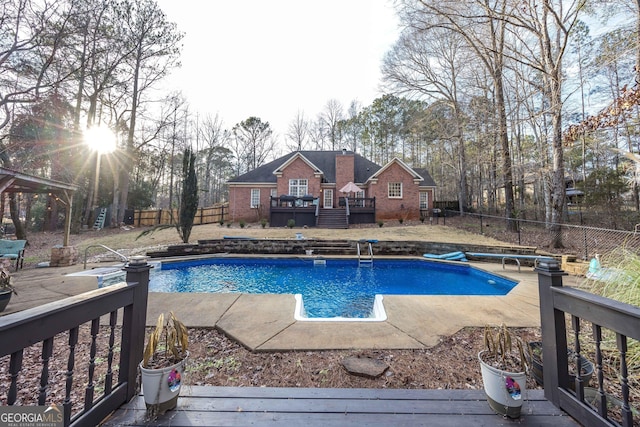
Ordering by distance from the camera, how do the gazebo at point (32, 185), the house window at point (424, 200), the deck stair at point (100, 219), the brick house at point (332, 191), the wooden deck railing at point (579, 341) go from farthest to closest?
the house window at point (424, 200) < the brick house at point (332, 191) < the deck stair at point (100, 219) < the gazebo at point (32, 185) < the wooden deck railing at point (579, 341)

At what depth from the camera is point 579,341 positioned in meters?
1.94

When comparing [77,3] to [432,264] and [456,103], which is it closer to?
[432,264]

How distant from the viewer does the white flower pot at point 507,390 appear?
176cm

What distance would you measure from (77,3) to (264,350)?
49.8 ft

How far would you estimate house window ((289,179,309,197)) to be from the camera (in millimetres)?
20219

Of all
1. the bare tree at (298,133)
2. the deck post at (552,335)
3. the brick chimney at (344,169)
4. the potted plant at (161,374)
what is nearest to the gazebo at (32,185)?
the potted plant at (161,374)

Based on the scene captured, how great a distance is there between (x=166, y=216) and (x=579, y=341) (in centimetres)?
2470

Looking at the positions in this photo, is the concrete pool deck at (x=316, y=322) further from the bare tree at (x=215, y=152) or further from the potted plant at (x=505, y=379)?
the bare tree at (x=215, y=152)

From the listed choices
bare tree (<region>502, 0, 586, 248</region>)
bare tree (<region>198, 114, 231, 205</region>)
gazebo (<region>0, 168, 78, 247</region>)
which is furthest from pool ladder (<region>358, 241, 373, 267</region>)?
bare tree (<region>198, 114, 231, 205</region>)

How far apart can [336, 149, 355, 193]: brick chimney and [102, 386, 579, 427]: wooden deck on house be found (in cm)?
1933

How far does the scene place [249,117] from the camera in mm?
30391

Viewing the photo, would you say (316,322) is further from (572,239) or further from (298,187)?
(298,187)

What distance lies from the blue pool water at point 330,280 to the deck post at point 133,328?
3.44m

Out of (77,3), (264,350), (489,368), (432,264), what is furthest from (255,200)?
(489,368)
